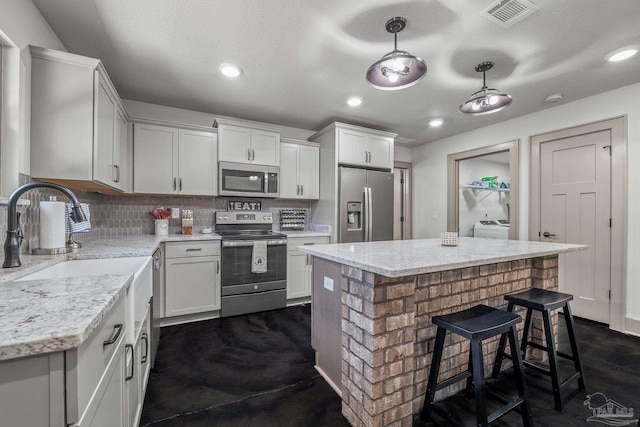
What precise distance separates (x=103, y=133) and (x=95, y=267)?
1046 mm

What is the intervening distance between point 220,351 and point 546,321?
242cm

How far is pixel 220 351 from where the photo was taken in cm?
236

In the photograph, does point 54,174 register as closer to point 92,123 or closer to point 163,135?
point 92,123

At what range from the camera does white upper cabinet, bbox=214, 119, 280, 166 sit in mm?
3369

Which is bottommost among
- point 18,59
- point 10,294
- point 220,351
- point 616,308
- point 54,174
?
point 220,351

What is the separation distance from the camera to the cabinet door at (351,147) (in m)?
3.72

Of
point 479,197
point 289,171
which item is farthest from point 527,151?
point 289,171

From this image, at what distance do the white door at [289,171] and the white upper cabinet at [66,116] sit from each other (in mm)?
2092

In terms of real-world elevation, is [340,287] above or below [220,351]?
above

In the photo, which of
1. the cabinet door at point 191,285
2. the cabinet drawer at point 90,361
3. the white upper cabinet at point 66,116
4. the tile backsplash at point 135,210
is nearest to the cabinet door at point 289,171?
the tile backsplash at point 135,210

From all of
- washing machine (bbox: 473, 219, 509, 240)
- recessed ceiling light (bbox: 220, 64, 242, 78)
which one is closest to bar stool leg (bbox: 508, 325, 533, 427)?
recessed ceiling light (bbox: 220, 64, 242, 78)

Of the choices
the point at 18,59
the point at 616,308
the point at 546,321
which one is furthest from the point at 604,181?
the point at 18,59

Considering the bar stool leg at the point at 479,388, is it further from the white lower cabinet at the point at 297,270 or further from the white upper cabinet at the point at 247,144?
the white upper cabinet at the point at 247,144

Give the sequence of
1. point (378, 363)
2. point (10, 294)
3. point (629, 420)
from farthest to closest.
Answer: point (629, 420) < point (378, 363) < point (10, 294)
